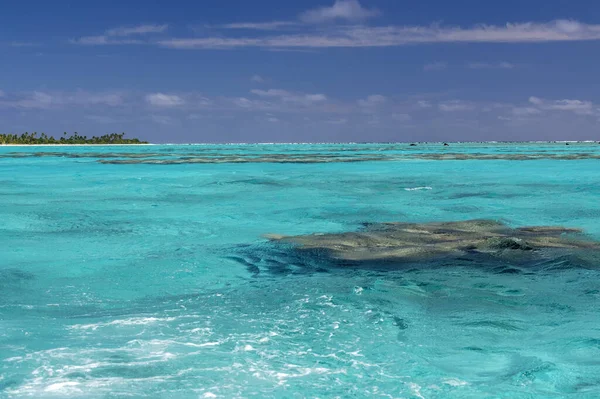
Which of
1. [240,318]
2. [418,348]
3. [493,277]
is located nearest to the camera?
[418,348]

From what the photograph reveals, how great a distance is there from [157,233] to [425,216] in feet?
26.3

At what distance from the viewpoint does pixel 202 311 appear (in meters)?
8.69

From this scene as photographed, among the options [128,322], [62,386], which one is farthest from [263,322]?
[62,386]

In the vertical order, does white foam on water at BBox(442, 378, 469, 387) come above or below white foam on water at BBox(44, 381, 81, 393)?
above

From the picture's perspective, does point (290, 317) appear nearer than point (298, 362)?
No

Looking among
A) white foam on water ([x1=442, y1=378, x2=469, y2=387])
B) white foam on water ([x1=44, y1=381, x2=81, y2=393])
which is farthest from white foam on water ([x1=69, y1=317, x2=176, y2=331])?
white foam on water ([x1=442, y1=378, x2=469, y2=387])

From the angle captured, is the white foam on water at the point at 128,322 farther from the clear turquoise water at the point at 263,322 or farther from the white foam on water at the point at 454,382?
the white foam on water at the point at 454,382

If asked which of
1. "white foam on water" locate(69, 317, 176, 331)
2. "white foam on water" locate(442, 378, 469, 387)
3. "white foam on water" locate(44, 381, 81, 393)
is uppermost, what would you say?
"white foam on water" locate(442, 378, 469, 387)

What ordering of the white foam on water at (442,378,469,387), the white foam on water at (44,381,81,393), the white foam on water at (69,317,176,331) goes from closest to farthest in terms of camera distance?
the white foam on water at (44,381,81,393)
the white foam on water at (442,378,469,387)
the white foam on water at (69,317,176,331)

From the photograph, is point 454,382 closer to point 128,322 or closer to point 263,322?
point 263,322

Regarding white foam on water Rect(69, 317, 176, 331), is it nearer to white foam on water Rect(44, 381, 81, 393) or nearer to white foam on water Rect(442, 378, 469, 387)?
white foam on water Rect(44, 381, 81, 393)

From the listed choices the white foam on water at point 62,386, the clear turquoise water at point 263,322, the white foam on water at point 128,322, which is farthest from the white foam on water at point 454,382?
the white foam on water at point 128,322

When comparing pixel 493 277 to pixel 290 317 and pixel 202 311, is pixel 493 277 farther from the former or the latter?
pixel 202 311

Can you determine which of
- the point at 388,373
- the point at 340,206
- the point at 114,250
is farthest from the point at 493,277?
the point at 340,206
